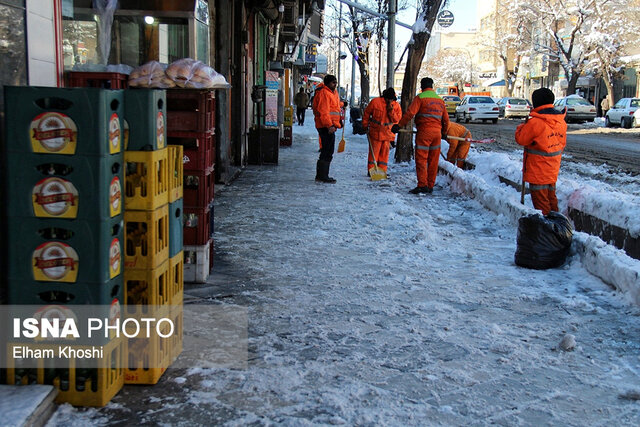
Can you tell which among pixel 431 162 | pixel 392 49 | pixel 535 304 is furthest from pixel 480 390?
pixel 392 49

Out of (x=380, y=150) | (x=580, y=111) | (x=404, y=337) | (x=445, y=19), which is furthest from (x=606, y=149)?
(x=580, y=111)

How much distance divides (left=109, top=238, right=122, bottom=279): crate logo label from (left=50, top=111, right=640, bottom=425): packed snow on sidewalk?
2.15 ft

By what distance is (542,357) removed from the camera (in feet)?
14.0

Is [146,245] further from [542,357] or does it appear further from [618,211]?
[618,211]

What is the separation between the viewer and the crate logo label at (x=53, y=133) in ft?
10.8

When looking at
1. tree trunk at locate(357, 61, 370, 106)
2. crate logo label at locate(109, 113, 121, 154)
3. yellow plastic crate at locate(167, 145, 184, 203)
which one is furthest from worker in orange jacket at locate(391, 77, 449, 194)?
tree trunk at locate(357, 61, 370, 106)

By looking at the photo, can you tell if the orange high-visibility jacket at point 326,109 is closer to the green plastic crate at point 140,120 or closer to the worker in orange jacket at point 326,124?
the worker in orange jacket at point 326,124

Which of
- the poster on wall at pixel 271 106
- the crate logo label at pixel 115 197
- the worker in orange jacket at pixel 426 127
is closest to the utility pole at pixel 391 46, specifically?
the poster on wall at pixel 271 106

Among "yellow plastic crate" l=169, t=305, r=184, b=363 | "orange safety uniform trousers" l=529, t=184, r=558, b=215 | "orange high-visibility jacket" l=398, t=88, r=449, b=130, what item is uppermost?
"orange high-visibility jacket" l=398, t=88, r=449, b=130

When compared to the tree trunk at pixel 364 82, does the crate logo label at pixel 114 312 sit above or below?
below

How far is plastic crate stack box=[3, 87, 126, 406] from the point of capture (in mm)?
3311

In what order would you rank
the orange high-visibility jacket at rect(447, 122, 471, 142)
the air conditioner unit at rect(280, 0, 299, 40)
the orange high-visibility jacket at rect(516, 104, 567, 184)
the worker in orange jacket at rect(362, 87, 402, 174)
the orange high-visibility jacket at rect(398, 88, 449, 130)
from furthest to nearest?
the air conditioner unit at rect(280, 0, 299, 40) < the orange high-visibility jacket at rect(447, 122, 471, 142) < the worker in orange jacket at rect(362, 87, 402, 174) < the orange high-visibility jacket at rect(398, 88, 449, 130) < the orange high-visibility jacket at rect(516, 104, 567, 184)

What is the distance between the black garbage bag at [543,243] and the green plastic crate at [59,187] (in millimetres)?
4203

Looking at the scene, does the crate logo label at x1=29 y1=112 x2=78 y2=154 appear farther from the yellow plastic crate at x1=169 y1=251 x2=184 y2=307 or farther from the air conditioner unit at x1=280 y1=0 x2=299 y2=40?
the air conditioner unit at x1=280 y1=0 x2=299 y2=40
